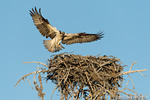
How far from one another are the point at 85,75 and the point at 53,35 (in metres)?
4.16

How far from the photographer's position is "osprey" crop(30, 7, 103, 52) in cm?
1420

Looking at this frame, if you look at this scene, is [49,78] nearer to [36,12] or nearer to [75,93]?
[75,93]

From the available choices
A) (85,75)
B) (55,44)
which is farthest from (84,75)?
(55,44)

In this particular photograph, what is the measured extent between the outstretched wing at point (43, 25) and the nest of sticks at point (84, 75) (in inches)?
126

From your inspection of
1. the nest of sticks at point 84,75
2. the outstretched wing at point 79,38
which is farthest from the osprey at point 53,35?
the nest of sticks at point 84,75

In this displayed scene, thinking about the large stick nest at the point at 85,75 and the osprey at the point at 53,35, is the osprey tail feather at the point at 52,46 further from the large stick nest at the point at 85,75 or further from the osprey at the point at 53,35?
the large stick nest at the point at 85,75

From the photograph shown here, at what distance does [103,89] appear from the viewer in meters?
10.5

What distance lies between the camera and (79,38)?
14.7 meters

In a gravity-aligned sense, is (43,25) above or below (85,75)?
above

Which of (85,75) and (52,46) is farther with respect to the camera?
(52,46)

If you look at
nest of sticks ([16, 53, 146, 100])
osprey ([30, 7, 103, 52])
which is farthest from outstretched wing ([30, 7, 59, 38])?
nest of sticks ([16, 53, 146, 100])

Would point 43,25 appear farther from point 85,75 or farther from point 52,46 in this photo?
point 85,75

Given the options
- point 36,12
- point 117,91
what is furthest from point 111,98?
point 36,12

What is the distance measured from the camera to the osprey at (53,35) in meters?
14.2
